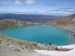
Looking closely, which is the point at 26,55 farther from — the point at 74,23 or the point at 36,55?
the point at 74,23

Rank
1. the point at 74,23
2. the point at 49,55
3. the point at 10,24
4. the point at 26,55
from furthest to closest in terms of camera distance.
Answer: the point at 10,24 < the point at 74,23 < the point at 49,55 < the point at 26,55

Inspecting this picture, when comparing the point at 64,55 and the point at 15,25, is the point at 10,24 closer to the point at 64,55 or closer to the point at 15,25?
the point at 15,25

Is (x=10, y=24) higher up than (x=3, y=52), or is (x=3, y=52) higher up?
(x=3, y=52)

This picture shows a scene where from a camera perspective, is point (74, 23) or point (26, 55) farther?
point (74, 23)

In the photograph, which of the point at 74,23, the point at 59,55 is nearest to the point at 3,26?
the point at 74,23

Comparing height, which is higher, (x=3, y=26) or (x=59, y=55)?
(x=59, y=55)

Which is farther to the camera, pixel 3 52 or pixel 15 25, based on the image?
pixel 15 25

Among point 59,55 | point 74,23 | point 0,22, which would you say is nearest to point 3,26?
point 0,22

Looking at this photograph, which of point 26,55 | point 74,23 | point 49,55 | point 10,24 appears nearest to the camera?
point 26,55

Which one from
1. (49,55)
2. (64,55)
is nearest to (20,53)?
(49,55)
